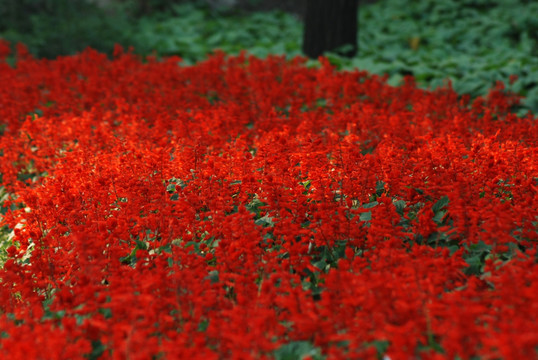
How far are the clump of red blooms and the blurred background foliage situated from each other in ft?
9.91

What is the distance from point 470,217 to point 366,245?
2.25ft

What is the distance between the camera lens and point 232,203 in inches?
174

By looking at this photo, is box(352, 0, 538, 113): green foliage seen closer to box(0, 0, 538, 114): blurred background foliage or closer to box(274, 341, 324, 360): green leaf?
box(0, 0, 538, 114): blurred background foliage

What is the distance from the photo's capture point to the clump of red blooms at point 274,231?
2.77 m

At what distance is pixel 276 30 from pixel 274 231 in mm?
10831

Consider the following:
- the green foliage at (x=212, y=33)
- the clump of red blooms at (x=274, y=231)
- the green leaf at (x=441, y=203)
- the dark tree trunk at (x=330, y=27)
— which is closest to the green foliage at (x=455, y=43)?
the dark tree trunk at (x=330, y=27)

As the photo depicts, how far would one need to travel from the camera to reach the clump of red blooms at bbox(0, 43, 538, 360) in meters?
2.77

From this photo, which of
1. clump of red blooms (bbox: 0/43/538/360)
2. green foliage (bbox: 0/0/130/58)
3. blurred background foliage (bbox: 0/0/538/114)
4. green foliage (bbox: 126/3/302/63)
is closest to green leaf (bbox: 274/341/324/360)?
clump of red blooms (bbox: 0/43/538/360)

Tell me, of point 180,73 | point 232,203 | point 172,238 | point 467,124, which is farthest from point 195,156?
point 180,73

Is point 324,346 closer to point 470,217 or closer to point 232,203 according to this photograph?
point 470,217

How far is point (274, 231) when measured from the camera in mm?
3824

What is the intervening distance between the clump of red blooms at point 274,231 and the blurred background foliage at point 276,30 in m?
3.02

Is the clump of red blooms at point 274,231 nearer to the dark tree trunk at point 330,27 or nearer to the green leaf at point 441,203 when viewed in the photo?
the green leaf at point 441,203

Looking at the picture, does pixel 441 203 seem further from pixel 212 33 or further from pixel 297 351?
pixel 212 33
